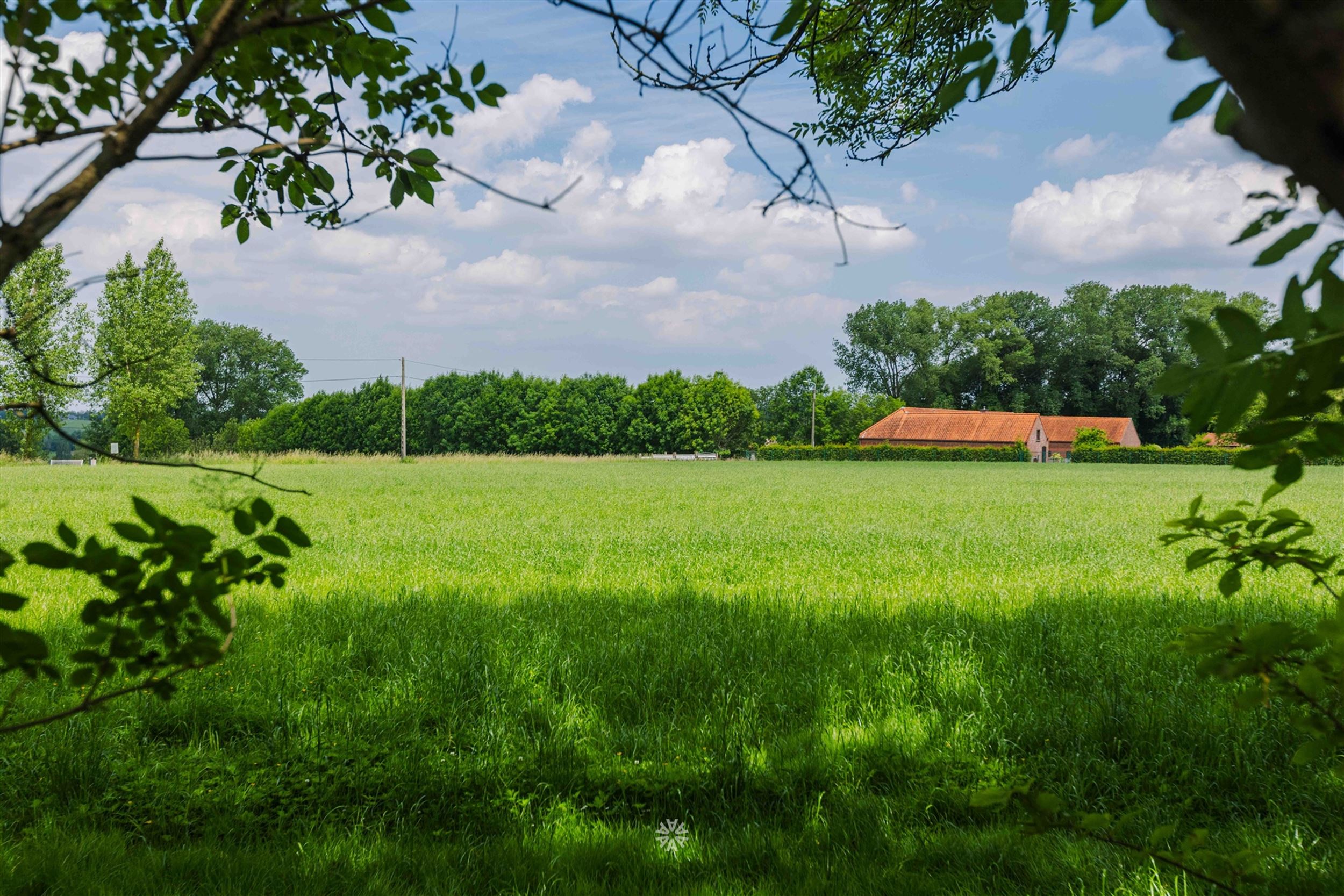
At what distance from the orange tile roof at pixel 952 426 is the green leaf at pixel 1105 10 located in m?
86.6

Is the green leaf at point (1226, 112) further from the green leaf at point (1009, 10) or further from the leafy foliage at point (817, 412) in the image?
the leafy foliage at point (817, 412)

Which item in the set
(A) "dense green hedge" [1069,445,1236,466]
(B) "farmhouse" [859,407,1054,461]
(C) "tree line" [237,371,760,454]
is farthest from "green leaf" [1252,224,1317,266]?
(C) "tree line" [237,371,760,454]

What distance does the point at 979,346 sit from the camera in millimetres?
95250

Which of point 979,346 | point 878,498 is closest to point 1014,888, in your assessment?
point 878,498

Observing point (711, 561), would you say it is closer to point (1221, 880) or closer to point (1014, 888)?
point (1014, 888)

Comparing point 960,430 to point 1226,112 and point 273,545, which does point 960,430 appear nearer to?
point 1226,112

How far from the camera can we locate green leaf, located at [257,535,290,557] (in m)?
1.48

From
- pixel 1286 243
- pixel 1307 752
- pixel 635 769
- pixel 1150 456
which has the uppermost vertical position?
A: pixel 1286 243

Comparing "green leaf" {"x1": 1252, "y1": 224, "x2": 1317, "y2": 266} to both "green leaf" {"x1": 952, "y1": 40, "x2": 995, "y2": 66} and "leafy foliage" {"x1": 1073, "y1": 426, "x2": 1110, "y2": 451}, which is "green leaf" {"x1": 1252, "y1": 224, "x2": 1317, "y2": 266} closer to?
"green leaf" {"x1": 952, "y1": 40, "x2": 995, "y2": 66}

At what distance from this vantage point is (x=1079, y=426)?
85750 mm

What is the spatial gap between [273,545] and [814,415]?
94375mm

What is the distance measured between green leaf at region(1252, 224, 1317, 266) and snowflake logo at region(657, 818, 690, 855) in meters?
3.11

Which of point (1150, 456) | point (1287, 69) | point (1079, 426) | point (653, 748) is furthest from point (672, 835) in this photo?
point (1079, 426)

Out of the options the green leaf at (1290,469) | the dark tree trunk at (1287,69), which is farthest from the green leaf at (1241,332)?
the green leaf at (1290,469)
